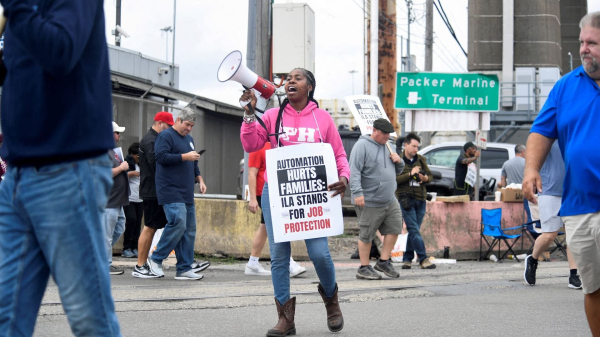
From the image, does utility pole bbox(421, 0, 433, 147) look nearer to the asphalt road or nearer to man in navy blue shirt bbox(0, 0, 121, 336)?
the asphalt road

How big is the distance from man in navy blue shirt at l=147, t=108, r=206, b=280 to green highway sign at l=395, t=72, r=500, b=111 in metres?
8.12

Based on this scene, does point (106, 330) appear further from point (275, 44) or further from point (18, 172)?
point (275, 44)

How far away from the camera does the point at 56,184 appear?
256 cm

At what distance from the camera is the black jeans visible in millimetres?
11938

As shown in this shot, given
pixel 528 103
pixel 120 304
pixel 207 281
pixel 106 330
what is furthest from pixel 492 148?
pixel 106 330

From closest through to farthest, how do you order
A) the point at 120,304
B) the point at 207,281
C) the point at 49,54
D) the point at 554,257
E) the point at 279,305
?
the point at 49,54 → the point at 279,305 → the point at 120,304 → the point at 207,281 → the point at 554,257

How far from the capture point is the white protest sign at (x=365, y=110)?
10429 mm

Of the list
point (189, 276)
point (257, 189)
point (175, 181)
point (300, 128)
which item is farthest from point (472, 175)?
point (300, 128)

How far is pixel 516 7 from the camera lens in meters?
31.8

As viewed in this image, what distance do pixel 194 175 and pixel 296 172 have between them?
12.5ft

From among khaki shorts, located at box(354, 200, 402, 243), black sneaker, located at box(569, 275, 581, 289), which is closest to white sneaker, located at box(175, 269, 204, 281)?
khaki shorts, located at box(354, 200, 402, 243)

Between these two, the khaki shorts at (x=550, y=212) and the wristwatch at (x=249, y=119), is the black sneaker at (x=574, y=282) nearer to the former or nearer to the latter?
the khaki shorts at (x=550, y=212)

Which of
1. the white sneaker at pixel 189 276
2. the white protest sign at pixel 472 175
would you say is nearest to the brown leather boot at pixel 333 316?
the white sneaker at pixel 189 276

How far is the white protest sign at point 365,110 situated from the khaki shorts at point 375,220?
50.3 inches
